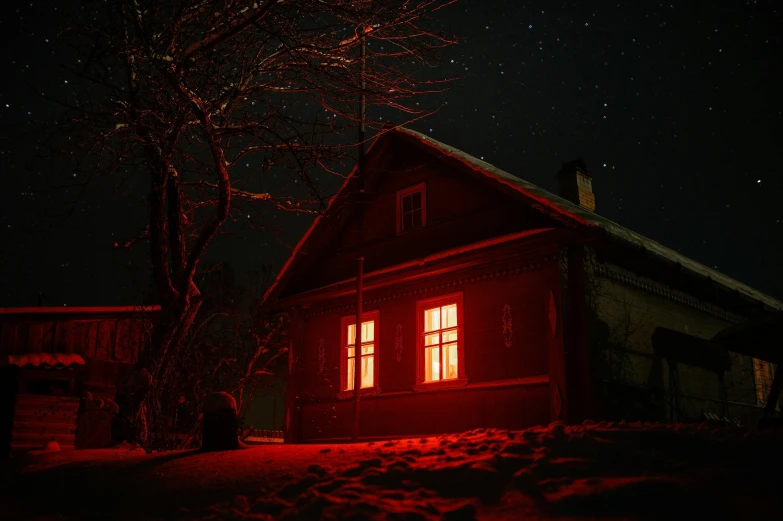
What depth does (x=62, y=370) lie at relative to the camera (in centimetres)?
1468

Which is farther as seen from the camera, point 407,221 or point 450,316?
point 407,221

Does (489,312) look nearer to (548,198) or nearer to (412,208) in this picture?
(548,198)

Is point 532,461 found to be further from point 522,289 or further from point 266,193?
point 266,193

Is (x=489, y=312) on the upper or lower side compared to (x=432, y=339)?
upper

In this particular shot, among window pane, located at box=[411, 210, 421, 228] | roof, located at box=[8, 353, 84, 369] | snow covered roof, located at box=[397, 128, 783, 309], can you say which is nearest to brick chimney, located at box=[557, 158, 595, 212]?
snow covered roof, located at box=[397, 128, 783, 309]

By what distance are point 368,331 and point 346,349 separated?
688 mm

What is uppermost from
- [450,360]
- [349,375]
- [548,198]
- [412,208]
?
[412,208]

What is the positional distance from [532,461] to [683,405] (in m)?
7.55

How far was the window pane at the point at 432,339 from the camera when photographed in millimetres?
12589

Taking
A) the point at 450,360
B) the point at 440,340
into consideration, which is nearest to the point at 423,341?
the point at 440,340

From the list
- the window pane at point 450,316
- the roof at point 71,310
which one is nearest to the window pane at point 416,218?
the window pane at point 450,316

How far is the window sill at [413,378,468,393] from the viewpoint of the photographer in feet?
38.2

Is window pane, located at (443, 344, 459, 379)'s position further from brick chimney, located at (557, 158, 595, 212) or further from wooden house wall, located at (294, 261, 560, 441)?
brick chimney, located at (557, 158, 595, 212)

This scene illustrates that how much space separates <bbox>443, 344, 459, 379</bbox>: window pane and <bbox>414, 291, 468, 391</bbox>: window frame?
0.42m
